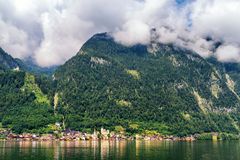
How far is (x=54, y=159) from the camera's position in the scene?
406 feet

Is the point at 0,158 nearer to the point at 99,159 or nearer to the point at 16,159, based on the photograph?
the point at 16,159

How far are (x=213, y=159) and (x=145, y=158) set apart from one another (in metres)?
23.5

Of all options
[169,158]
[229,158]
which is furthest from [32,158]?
[229,158]

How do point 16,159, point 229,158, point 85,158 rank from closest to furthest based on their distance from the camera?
1. point 16,159
2. point 85,158
3. point 229,158

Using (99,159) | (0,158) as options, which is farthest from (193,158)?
(0,158)

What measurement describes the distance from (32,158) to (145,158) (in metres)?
36.7

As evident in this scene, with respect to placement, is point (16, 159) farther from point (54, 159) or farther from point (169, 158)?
point (169, 158)

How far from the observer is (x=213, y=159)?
135000 millimetres

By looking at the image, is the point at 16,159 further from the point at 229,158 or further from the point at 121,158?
the point at 229,158

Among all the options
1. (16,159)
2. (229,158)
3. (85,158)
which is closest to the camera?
(16,159)

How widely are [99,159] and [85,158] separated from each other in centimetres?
521

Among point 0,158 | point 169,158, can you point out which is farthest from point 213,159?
point 0,158

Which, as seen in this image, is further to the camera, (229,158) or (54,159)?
(229,158)

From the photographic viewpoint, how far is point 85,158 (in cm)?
12912
